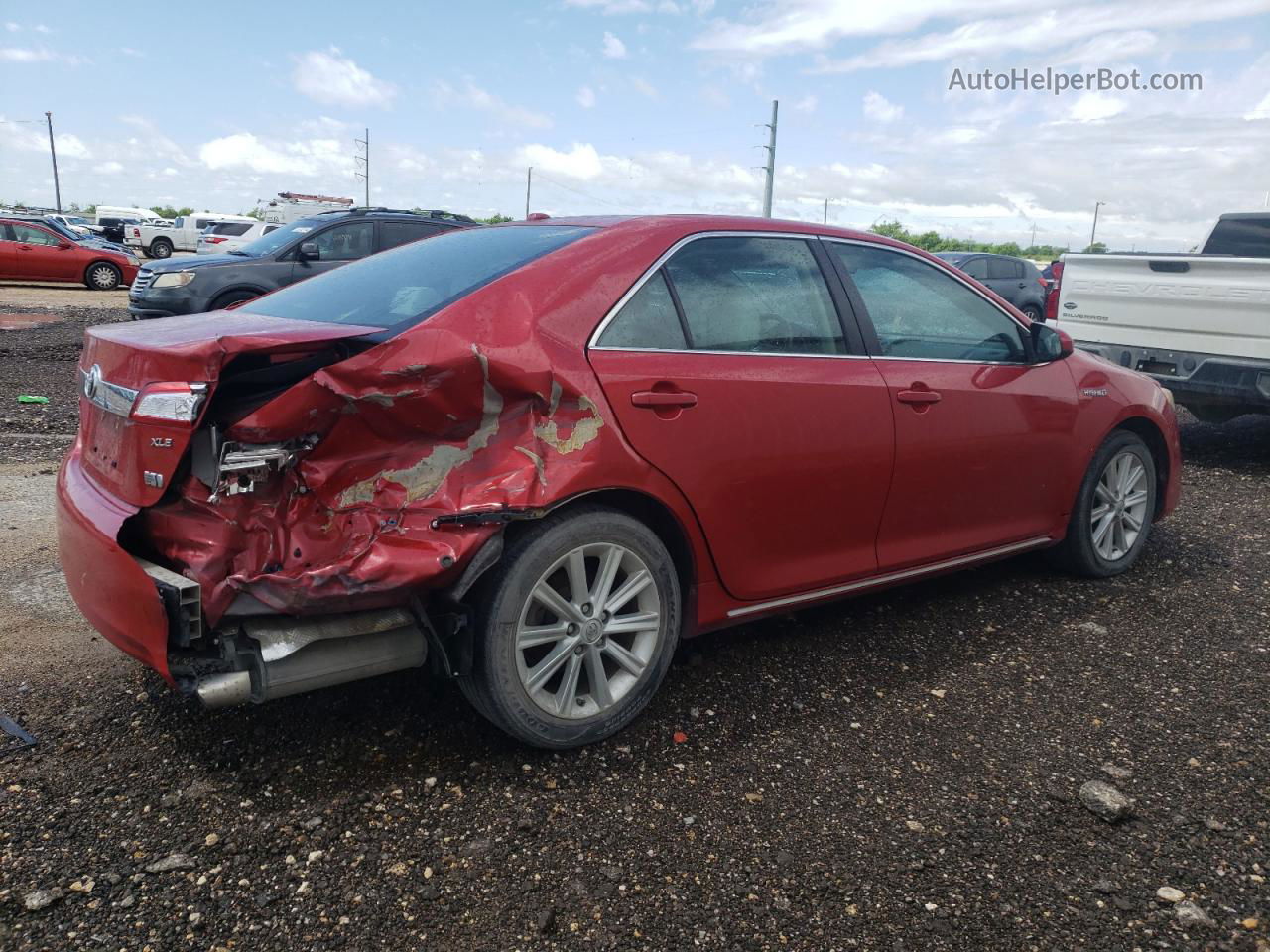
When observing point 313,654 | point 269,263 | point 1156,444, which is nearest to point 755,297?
point 313,654

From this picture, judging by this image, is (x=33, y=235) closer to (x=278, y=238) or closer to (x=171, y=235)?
(x=278, y=238)

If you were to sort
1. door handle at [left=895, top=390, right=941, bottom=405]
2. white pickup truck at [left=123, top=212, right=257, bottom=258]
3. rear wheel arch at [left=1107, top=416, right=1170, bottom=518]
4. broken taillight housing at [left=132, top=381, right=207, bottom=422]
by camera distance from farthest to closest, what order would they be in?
white pickup truck at [left=123, top=212, right=257, bottom=258], rear wheel arch at [left=1107, top=416, right=1170, bottom=518], door handle at [left=895, top=390, right=941, bottom=405], broken taillight housing at [left=132, top=381, right=207, bottom=422]

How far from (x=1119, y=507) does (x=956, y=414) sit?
1465mm

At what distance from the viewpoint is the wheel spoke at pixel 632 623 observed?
A: 310cm

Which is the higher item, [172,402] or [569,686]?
[172,402]

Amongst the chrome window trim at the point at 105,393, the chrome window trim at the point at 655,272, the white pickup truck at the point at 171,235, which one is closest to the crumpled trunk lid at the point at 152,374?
the chrome window trim at the point at 105,393

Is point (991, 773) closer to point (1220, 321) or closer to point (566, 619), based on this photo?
point (566, 619)

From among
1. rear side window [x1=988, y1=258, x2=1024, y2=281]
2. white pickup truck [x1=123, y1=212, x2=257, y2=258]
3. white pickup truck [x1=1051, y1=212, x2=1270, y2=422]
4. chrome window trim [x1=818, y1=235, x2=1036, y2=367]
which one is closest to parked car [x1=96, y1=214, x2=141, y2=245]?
white pickup truck [x1=123, y1=212, x2=257, y2=258]

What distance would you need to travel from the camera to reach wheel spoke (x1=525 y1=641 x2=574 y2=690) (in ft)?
9.72

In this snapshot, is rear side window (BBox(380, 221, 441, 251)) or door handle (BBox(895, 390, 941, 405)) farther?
rear side window (BBox(380, 221, 441, 251))

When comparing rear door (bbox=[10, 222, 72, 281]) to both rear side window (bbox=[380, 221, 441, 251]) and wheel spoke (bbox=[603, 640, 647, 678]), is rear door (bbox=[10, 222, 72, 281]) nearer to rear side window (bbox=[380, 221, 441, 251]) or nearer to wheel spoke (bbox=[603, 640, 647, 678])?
rear side window (bbox=[380, 221, 441, 251])

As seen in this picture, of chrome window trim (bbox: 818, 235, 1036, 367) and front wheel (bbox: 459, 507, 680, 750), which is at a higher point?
chrome window trim (bbox: 818, 235, 1036, 367)

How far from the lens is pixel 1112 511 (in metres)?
4.86

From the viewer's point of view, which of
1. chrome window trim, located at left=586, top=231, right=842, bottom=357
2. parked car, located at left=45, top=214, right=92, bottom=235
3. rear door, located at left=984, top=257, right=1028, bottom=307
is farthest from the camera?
parked car, located at left=45, top=214, right=92, bottom=235
